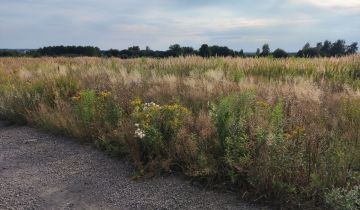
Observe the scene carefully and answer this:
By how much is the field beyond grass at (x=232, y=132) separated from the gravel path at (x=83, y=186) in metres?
0.23

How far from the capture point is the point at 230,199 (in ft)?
15.8

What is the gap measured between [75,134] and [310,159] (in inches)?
159

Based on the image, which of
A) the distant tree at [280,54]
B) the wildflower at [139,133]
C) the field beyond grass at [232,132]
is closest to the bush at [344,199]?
the field beyond grass at [232,132]

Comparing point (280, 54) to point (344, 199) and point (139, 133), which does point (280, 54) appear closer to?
point (139, 133)

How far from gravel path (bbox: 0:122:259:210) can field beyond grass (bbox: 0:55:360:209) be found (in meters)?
0.23

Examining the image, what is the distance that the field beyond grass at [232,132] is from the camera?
Result: 182 inches

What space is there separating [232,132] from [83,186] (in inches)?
76.6

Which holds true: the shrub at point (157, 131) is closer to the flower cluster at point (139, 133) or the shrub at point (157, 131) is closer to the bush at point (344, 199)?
the flower cluster at point (139, 133)

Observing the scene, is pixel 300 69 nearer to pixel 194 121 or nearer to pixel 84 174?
pixel 194 121

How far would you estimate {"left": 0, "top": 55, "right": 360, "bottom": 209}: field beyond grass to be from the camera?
182 inches

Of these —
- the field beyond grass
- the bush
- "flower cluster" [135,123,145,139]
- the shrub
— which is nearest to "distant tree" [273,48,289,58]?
the field beyond grass

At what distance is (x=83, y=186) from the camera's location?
5.47 meters

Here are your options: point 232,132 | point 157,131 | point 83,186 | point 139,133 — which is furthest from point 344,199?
point 83,186

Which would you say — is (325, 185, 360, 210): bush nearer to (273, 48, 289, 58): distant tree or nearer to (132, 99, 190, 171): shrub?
(132, 99, 190, 171): shrub
